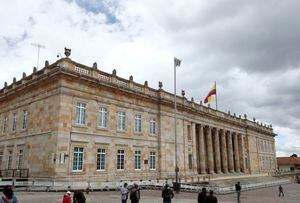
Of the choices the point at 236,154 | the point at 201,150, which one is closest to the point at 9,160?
the point at 201,150

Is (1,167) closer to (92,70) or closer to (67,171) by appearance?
(67,171)

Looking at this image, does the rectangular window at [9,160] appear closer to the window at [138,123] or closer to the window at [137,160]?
the window at [137,160]

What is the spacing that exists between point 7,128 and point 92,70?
1198 cm

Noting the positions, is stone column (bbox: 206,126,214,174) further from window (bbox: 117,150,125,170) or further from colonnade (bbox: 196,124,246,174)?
window (bbox: 117,150,125,170)

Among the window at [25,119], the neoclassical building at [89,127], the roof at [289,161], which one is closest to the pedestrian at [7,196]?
the neoclassical building at [89,127]

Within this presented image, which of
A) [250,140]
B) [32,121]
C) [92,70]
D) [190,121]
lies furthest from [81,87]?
[250,140]

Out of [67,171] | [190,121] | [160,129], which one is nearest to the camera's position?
[67,171]

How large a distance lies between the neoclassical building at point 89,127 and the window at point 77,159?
8 cm

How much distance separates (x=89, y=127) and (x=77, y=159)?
9.99 feet

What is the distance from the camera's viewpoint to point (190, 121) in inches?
1521

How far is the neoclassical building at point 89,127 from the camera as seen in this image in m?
23.3

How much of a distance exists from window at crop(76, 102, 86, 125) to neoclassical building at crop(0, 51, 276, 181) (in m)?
0.04

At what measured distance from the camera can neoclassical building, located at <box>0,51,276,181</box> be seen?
918 inches

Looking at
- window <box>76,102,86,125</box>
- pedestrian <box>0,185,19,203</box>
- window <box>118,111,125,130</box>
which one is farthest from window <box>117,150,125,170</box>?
pedestrian <box>0,185,19,203</box>
